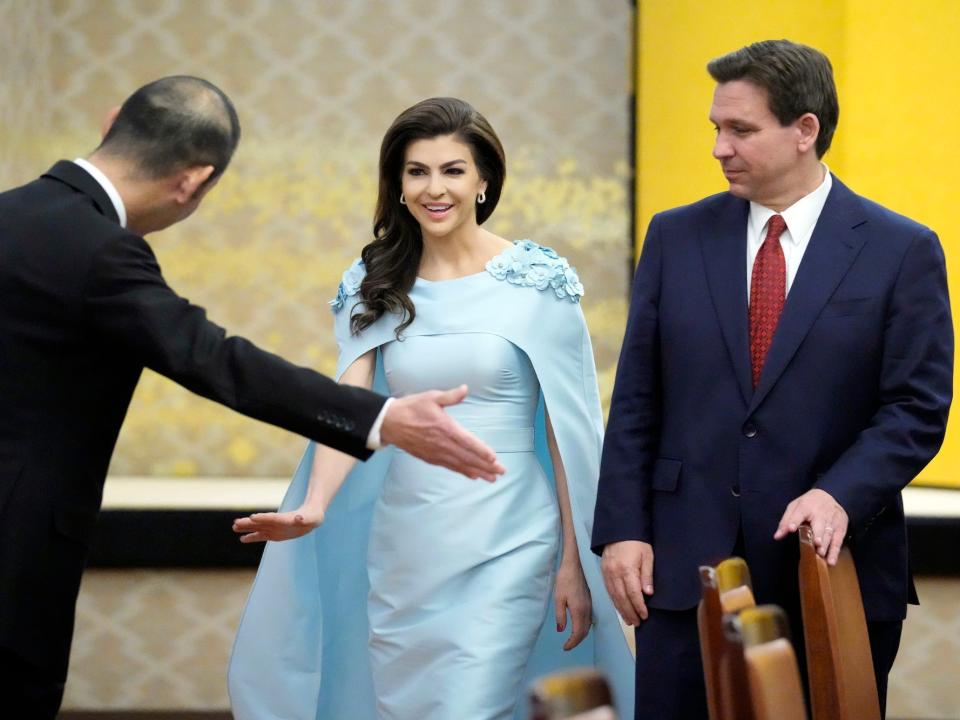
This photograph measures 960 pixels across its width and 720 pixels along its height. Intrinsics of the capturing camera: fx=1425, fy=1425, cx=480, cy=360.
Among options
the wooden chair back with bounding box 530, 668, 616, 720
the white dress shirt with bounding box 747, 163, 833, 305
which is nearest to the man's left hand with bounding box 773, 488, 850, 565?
the white dress shirt with bounding box 747, 163, 833, 305

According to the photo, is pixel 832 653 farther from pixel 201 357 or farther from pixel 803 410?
pixel 201 357

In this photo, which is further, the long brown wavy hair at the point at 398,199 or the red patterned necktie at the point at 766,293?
the long brown wavy hair at the point at 398,199

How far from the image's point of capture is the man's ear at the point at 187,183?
7.63 feet

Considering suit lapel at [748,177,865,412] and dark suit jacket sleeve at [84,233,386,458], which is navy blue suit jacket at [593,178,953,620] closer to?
suit lapel at [748,177,865,412]

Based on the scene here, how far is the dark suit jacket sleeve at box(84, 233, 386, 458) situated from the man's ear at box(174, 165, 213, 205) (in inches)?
5.0

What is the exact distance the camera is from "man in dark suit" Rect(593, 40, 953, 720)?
2631mm

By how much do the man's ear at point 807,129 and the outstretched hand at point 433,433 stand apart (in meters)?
0.88

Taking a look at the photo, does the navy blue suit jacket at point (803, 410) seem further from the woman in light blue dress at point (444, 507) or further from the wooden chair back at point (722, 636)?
the wooden chair back at point (722, 636)

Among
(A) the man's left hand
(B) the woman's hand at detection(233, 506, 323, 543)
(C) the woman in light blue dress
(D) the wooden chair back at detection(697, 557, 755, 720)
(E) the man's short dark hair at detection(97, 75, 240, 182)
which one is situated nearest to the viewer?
(D) the wooden chair back at detection(697, 557, 755, 720)

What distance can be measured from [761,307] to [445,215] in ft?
2.52

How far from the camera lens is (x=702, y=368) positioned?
274 cm

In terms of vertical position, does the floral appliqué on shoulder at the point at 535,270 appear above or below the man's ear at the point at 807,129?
below

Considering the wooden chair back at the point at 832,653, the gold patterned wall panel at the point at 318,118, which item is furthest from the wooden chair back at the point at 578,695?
the gold patterned wall panel at the point at 318,118

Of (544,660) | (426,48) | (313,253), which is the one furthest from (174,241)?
(544,660)
